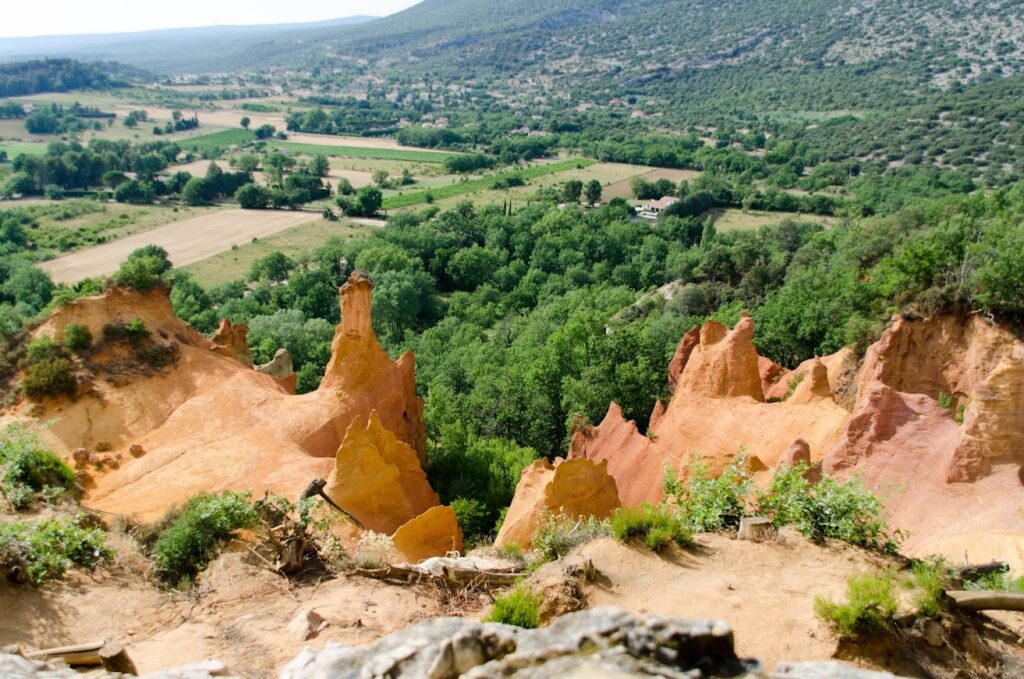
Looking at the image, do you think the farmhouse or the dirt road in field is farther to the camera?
the farmhouse

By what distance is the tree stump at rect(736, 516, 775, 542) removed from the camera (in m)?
14.2

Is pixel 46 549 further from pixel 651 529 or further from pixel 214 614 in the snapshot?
pixel 651 529

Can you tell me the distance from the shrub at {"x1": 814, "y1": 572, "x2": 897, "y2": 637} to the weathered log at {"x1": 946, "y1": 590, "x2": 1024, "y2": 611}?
1337mm

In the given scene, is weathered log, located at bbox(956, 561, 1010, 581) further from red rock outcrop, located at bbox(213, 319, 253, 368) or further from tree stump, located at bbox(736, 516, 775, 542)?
red rock outcrop, located at bbox(213, 319, 253, 368)

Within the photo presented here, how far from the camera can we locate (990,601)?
1119 cm

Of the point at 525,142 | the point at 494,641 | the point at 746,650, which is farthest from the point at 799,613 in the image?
the point at 525,142

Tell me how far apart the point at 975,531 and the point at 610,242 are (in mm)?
74497

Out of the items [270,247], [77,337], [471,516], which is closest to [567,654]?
[471,516]

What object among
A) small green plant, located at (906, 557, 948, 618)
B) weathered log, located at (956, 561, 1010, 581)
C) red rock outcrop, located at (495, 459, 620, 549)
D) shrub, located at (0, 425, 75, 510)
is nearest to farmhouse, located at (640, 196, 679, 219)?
red rock outcrop, located at (495, 459, 620, 549)

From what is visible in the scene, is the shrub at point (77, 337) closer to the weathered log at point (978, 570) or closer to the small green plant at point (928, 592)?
the small green plant at point (928, 592)

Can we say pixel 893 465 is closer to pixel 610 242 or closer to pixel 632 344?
pixel 632 344

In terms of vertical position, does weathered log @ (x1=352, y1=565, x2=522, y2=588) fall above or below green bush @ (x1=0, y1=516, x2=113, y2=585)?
below

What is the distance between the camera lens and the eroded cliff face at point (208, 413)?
2536 cm

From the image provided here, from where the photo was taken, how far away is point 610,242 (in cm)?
9081
